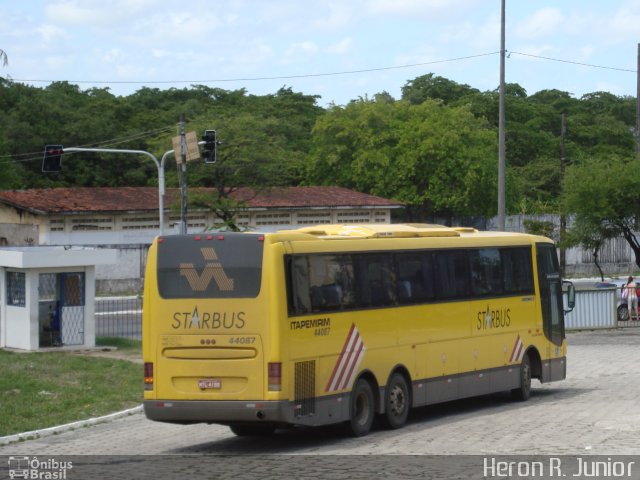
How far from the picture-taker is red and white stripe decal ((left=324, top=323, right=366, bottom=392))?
639 inches

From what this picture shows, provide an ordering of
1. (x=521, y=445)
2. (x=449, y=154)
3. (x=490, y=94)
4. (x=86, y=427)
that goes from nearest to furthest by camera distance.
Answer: (x=521, y=445) → (x=86, y=427) → (x=449, y=154) → (x=490, y=94)

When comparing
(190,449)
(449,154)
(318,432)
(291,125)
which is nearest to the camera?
(190,449)

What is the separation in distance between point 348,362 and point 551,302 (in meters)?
7.68

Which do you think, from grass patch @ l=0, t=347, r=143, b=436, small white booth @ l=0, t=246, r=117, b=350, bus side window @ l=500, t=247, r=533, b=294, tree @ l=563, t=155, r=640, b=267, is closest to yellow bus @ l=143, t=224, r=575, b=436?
bus side window @ l=500, t=247, r=533, b=294

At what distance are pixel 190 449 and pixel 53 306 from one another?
14917mm

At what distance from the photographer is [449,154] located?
73812mm

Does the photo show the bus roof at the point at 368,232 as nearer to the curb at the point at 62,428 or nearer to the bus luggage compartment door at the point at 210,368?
the bus luggage compartment door at the point at 210,368

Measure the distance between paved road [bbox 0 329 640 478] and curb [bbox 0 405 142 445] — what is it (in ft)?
0.55

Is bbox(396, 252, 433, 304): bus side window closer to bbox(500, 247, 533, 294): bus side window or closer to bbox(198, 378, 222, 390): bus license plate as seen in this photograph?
bbox(500, 247, 533, 294): bus side window

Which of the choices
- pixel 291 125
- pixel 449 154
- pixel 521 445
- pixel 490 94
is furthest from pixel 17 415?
pixel 490 94

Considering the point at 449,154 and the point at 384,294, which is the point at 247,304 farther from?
the point at 449,154

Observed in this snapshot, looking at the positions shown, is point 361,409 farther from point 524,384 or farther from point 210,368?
point 524,384

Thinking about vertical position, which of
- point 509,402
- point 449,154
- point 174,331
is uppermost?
point 449,154

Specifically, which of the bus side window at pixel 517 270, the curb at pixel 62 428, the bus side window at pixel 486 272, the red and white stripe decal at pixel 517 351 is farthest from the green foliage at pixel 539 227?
the curb at pixel 62 428
